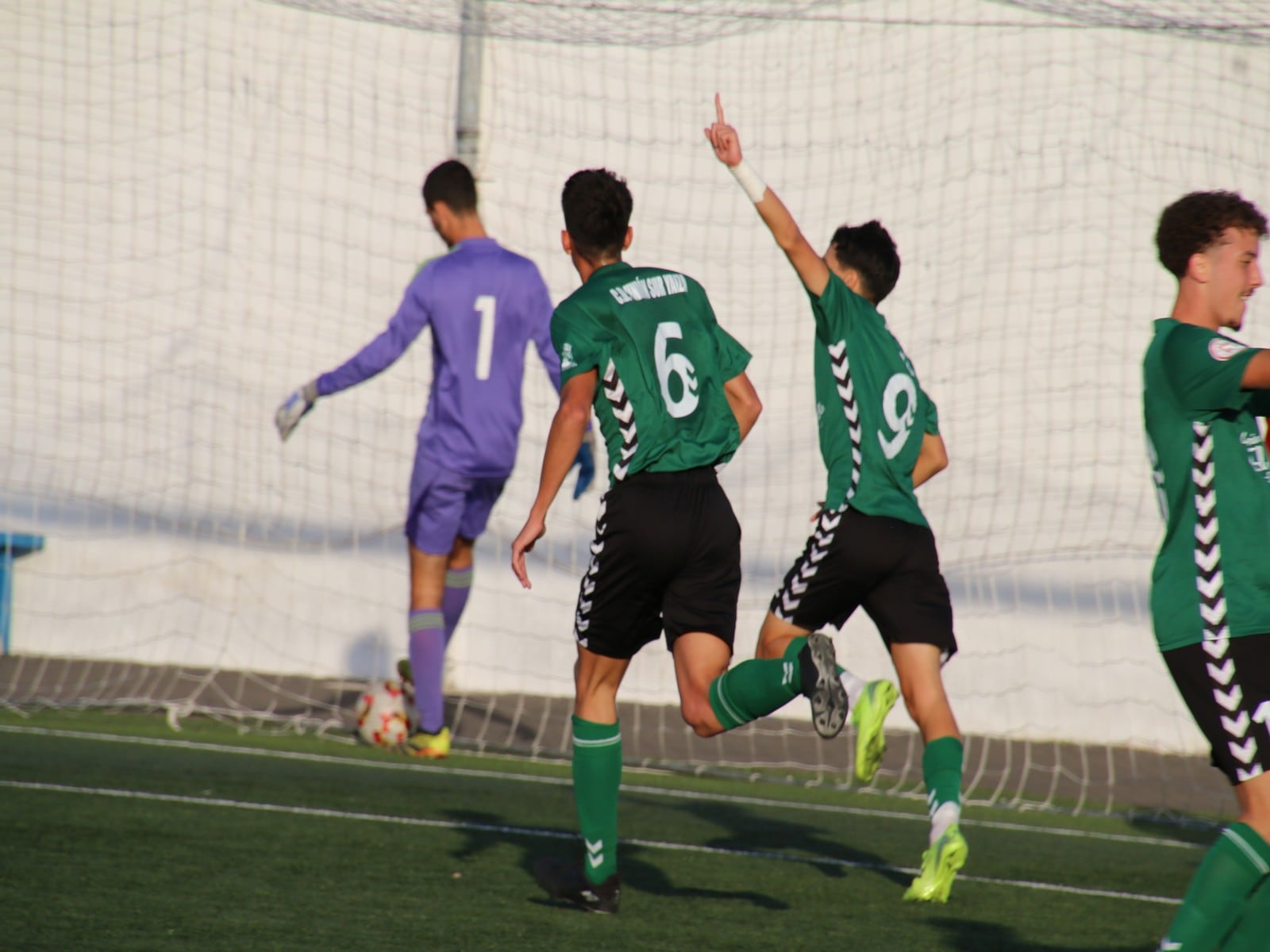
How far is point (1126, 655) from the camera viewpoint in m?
9.46

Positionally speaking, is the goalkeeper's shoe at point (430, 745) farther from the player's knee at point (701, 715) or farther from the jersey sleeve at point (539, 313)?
the player's knee at point (701, 715)

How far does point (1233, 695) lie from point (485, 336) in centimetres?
440

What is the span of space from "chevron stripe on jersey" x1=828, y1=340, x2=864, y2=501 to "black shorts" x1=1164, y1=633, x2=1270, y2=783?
5.59 feet

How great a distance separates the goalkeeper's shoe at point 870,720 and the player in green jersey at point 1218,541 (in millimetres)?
973

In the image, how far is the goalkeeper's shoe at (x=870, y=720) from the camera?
398 cm

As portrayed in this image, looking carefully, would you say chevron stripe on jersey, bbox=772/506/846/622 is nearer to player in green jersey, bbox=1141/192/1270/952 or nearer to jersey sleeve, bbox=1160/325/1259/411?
player in green jersey, bbox=1141/192/1270/952

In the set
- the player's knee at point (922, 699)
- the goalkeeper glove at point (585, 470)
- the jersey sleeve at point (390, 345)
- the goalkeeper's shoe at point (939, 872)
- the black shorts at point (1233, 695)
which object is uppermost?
the jersey sleeve at point (390, 345)

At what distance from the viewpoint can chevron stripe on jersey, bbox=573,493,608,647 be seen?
13.4 feet

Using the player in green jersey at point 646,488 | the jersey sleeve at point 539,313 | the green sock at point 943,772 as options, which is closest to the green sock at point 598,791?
the player in green jersey at point 646,488

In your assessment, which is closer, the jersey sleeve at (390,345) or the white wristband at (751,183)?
the white wristband at (751,183)

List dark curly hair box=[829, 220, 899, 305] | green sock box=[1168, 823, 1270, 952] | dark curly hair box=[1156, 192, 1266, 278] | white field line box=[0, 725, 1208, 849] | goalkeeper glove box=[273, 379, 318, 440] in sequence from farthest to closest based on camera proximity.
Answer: goalkeeper glove box=[273, 379, 318, 440] → white field line box=[0, 725, 1208, 849] → dark curly hair box=[829, 220, 899, 305] → dark curly hair box=[1156, 192, 1266, 278] → green sock box=[1168, 823, 1270, 952]

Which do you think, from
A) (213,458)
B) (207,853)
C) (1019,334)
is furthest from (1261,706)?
(213,458)

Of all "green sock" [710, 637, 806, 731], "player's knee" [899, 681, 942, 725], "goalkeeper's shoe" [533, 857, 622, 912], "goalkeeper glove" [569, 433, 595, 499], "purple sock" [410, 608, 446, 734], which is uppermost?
"goalkeeper glove" [569, 433, 595, 499]

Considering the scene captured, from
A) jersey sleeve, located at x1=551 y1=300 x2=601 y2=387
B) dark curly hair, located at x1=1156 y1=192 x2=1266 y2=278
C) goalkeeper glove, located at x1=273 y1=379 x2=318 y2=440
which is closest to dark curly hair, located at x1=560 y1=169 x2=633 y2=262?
jersey sleeve, located at x1=551 y1=300 x2=601 y2=387
